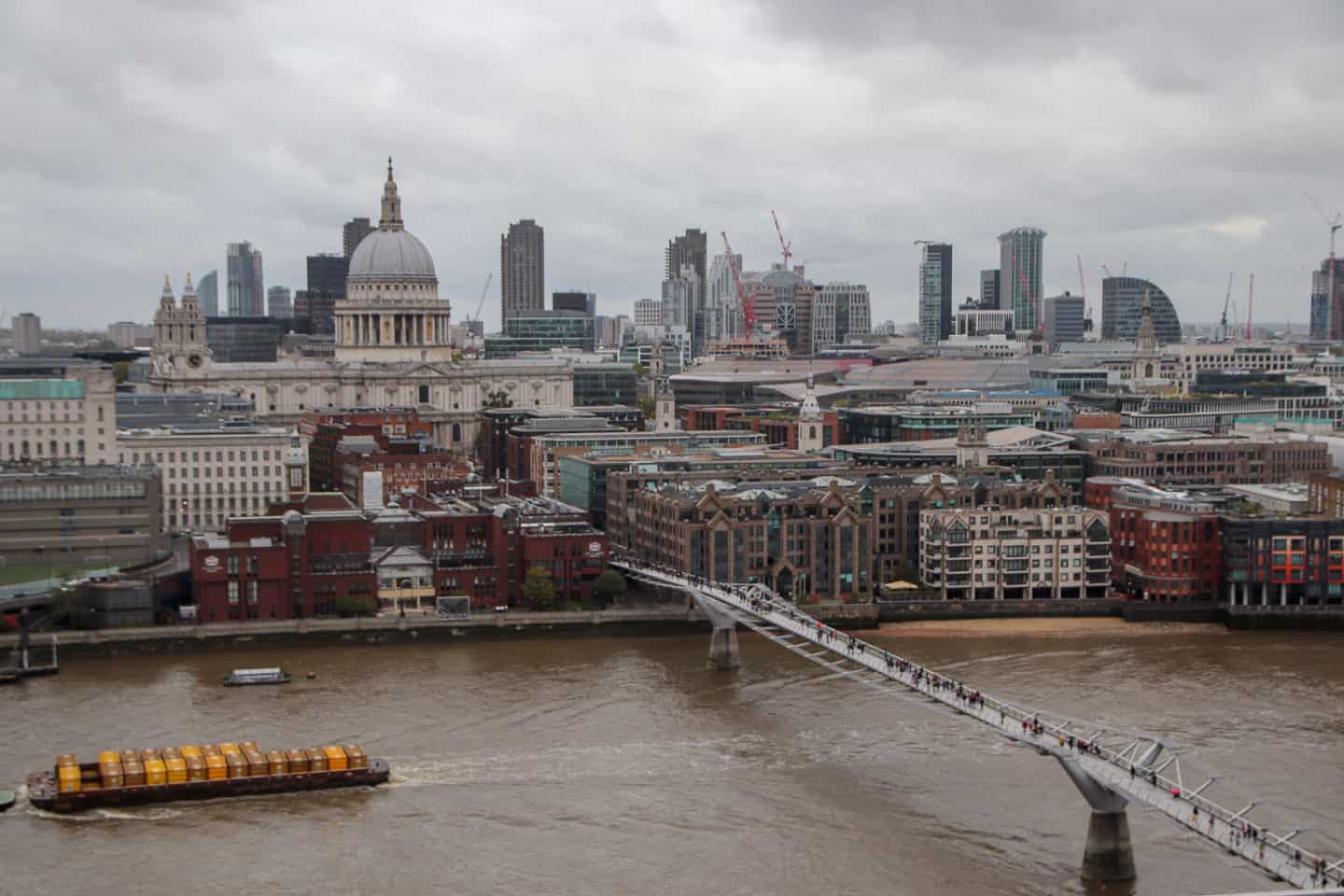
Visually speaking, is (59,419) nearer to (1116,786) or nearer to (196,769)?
(196,769)

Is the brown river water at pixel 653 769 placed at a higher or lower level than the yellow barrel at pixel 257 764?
lower

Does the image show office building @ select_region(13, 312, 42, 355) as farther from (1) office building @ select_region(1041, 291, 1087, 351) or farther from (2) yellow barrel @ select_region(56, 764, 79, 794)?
(2) yellow barrel @ select_region(56, 764, 79, 794)

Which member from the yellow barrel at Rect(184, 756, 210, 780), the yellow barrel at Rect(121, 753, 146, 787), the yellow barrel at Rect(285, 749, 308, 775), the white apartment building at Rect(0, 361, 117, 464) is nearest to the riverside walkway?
the yellow barrel at Rect(285, 749, 308, 775)

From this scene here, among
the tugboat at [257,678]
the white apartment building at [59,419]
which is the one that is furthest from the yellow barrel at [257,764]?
the white apartment building at [59,419]

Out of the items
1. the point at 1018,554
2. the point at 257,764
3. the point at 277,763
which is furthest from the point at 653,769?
the point at 1018,554

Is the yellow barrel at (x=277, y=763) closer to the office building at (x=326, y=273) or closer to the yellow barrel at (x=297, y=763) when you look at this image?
the yellow barrel at (x=297, y=763)
